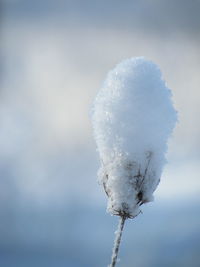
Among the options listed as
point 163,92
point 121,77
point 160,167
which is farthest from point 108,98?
point 160,167

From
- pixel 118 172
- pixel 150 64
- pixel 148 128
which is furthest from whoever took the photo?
pixel 150 64

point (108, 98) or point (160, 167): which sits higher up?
point (108, 98)

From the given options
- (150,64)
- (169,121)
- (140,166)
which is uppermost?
(150,64)

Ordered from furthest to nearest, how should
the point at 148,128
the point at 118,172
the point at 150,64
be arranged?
1. the point at 150,64
2. the point at 148,128
3. the point at 118,172

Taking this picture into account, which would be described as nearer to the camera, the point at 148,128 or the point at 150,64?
the point at 148,128

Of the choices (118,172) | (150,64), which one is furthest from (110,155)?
(150,64)

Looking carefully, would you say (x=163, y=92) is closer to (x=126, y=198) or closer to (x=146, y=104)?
(x=146, y=104)

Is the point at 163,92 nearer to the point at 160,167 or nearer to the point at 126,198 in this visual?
the point at 160,167
